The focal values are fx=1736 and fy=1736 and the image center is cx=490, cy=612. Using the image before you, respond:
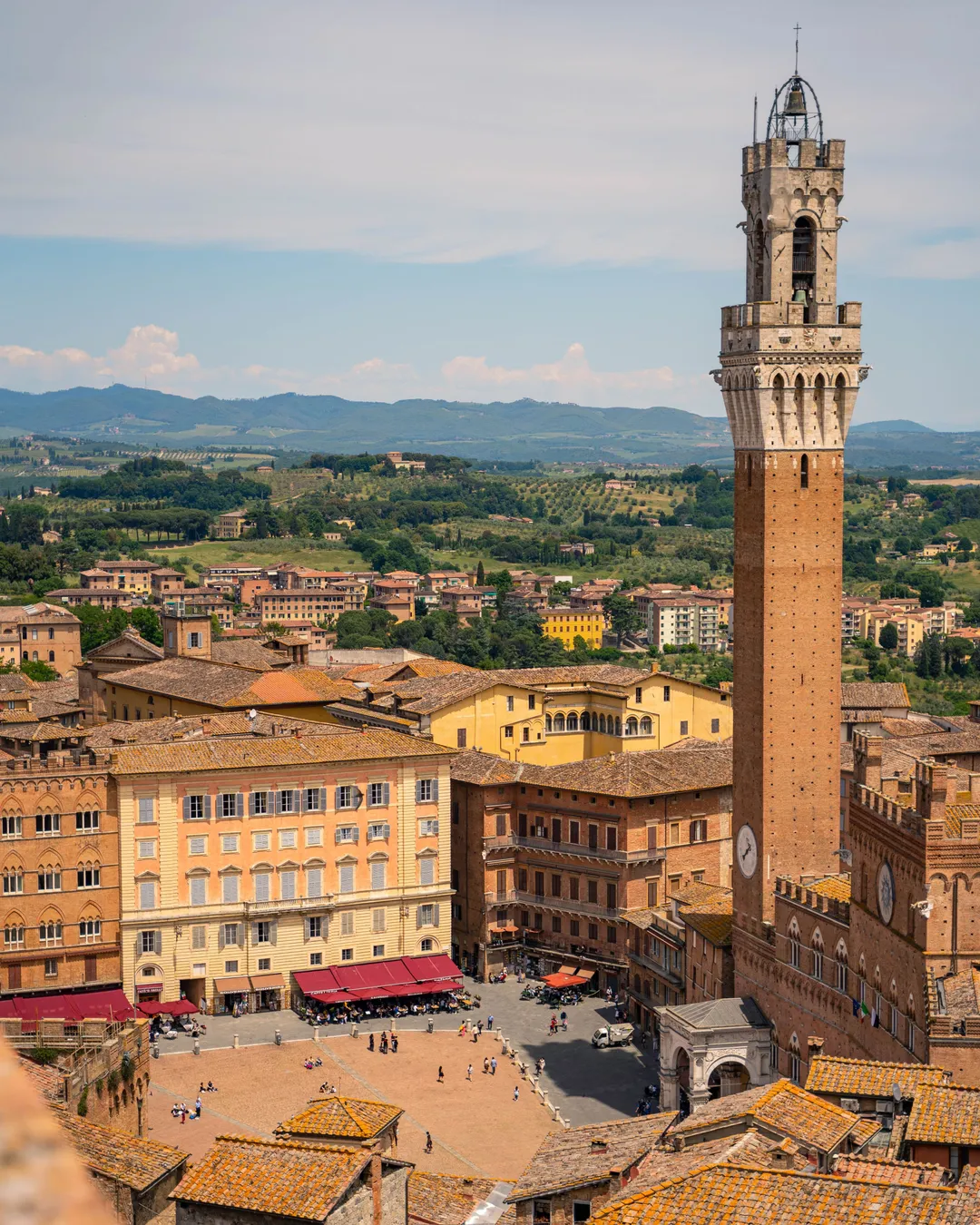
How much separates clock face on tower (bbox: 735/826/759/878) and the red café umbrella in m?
10.8

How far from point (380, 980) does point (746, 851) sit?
48.2ft

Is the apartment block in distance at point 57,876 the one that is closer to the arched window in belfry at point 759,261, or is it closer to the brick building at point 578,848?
the brick building at point 578,848

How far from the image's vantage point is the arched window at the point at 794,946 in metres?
45.7

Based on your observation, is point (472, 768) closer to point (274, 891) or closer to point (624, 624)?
point (274, 891)

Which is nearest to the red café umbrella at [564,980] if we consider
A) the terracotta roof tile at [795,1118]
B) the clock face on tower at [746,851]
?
the clock face on tower at [746,851]

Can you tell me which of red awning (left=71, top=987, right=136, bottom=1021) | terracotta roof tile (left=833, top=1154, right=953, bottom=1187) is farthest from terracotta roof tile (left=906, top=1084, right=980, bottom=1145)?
red awning (left=71, top=987, right=136, bottom=1021)

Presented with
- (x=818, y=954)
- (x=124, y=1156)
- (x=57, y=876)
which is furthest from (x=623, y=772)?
(x=124, y=1156)

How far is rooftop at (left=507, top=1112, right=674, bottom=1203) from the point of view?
76.9 ft

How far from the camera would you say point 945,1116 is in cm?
2311

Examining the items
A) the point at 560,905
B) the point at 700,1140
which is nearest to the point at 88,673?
the point at 560,905

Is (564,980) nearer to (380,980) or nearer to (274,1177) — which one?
(380,980)

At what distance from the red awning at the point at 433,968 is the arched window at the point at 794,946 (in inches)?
611

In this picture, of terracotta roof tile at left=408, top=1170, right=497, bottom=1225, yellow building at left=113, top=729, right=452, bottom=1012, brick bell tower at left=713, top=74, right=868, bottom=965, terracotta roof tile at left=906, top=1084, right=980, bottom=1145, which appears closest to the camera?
terracotta roof tile at left=906, top=1084, right=980, bottom=1145

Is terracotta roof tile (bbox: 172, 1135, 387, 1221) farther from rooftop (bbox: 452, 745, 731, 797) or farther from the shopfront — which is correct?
rooftop (bbox: 452, 745, 731, 797)
